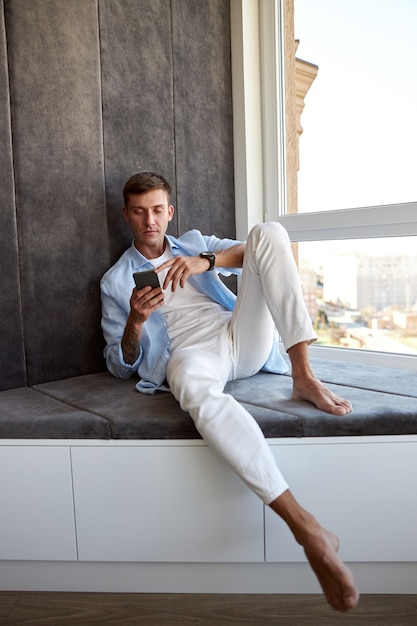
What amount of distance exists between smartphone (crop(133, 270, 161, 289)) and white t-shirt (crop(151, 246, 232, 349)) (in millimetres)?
312

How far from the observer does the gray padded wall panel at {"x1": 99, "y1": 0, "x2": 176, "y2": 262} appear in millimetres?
2576

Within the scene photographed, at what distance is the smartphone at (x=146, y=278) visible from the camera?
2059 millimetres

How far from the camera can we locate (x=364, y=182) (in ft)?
8.86

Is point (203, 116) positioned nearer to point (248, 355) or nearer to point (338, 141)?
point (338, 141)

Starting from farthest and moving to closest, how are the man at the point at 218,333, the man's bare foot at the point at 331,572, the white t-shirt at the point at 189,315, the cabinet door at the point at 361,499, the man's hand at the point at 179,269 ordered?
the white t-shirt at the point at 189,315
the man's hand at the point at 179,269
the cabinet door at the point at 361,499
the man at the point at 218,333
the man's bare foot at the point at 331,572

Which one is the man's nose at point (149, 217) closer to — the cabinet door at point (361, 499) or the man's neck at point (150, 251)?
the man's neck at point (150, 251)

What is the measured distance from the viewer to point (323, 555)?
1513 mm

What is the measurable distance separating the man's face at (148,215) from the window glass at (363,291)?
0.88 m

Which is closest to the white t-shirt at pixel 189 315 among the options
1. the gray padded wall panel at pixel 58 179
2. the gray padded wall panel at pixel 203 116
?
the gray padded wall panel at pixel 58 179

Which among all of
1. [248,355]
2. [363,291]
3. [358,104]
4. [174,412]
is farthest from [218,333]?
[358,104]

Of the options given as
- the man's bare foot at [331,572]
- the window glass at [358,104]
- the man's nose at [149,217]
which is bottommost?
the man's bare foot at [331,572]

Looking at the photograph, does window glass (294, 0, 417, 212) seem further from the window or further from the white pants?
the white pants

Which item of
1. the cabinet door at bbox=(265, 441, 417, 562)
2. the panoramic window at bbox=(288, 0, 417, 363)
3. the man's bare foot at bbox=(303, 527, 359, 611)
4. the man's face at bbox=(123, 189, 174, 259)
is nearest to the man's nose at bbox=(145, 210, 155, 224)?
the man's face at bbox=(123, 189, 174, 259)

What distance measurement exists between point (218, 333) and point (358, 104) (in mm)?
1327
